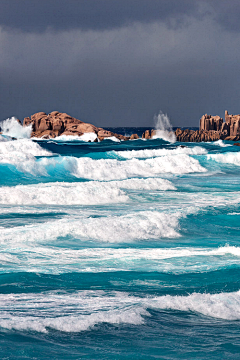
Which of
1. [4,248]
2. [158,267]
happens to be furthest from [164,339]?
[4,248]

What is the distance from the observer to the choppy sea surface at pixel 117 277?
582cm

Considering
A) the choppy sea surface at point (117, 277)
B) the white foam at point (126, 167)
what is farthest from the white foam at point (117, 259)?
the white foam at point (126, 167)

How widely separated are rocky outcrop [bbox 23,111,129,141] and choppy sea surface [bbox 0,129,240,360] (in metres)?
71.4

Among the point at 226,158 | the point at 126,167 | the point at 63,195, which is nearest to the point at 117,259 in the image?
the point at 63,195

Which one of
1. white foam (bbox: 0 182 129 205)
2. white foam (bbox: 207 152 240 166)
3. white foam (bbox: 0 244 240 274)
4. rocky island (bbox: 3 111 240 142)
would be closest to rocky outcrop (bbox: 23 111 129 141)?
rocky island (bbox: 3 111 240 142)

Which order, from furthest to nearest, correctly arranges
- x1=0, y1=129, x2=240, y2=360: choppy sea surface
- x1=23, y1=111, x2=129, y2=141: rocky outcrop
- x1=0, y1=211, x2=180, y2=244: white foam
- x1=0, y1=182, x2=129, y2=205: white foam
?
1. x1=23, y1=111, x2=129, y2=141: rocky outcrop
2. x1=0, y1=182, x2=129, y2=205: white foam
3. x1=0, y1=211, x2=180, y2=244: white foam
4. x1=0, y1=129, x2=240, y2=360: choppy sea surface

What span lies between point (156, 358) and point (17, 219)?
12.3 metres

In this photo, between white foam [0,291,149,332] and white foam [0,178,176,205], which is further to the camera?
white foam [0,178,176,205]

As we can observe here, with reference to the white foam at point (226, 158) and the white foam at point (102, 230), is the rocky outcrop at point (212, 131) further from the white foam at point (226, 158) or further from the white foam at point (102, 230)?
the white foam at point (102, 230)

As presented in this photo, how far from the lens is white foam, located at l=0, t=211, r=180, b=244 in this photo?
13.5 meters

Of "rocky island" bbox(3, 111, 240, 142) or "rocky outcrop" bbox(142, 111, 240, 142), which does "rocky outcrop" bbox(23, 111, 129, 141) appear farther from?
"rocky outcrop" bbox(142, 111, 240, 142)

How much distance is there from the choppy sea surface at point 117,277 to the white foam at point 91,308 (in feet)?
0.05

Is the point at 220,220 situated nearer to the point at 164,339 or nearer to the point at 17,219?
the point at 17,219

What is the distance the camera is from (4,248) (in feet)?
39.3
